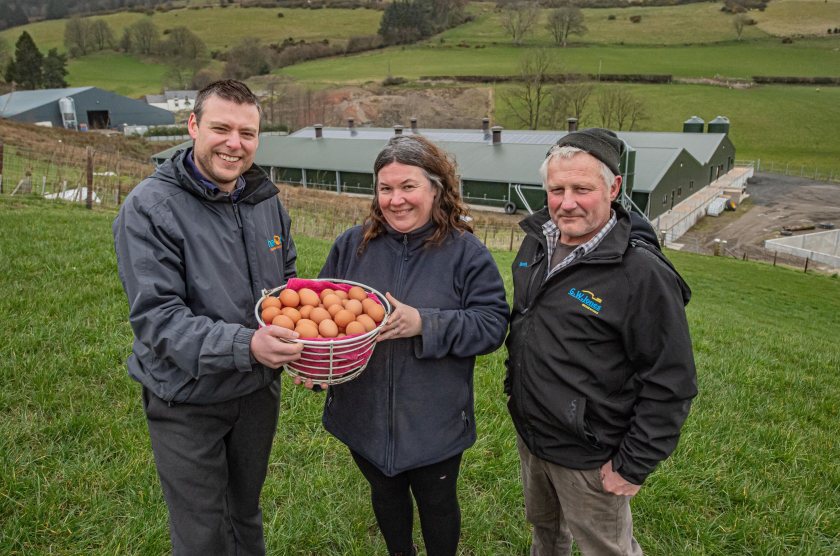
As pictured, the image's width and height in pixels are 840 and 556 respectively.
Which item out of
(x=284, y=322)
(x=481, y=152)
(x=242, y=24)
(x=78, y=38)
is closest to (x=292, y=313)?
(x=284, y=322)

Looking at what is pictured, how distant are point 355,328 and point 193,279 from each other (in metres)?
0.68

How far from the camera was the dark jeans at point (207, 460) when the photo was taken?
225 centimetres

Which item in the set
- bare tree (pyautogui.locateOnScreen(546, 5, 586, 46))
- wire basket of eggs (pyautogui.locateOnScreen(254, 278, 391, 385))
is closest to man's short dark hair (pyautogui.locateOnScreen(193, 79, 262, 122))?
wire basket of eggs (pyautogui.locateOnScreen(254, 278, 391, 385))

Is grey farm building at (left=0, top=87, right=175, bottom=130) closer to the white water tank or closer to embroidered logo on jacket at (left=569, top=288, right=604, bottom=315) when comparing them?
the white water tank

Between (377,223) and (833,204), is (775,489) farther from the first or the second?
(833,204)

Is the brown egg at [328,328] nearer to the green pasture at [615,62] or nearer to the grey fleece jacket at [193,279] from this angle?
the grey fleece jacket at [193,279]

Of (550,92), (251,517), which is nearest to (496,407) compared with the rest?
(251,517)

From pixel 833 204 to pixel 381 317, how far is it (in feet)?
140

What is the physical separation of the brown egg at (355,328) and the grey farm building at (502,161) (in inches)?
994

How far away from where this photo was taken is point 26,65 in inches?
2446

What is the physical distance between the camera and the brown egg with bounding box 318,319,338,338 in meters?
2.10

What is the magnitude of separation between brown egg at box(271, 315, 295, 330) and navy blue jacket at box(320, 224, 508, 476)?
517mm

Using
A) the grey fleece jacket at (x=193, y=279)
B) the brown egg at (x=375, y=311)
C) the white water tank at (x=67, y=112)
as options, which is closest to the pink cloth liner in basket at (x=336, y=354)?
the brown egg at (x=375, y=311)

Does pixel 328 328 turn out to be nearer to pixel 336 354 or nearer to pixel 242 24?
pixel 336 354
